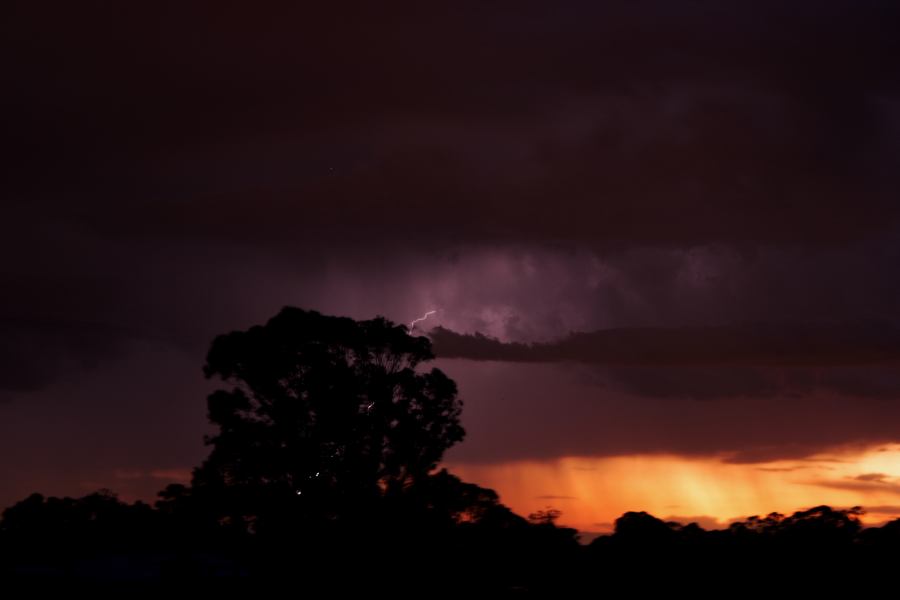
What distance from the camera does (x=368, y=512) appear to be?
5353cm

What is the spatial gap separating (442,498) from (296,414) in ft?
31.1

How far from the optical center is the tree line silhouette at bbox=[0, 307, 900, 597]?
37.0 m

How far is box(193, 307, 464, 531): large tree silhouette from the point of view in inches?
2164

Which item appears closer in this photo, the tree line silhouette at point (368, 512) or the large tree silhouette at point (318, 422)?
the tree line silhouette at point (368, 512)

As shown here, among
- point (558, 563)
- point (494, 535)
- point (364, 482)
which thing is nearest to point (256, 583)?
point (558, 563)

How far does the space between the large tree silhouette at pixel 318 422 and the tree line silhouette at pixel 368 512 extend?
0.26 feet

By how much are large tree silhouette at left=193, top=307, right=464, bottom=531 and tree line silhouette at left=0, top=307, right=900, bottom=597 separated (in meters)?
0.08

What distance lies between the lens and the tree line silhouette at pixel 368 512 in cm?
3703

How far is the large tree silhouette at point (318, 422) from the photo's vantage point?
2164 inches

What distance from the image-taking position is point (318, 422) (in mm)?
56031

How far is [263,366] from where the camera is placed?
2266 inches

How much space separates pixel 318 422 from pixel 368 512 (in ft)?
19.5

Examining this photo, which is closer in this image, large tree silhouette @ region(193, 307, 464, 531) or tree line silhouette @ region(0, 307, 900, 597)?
tree line silhouette @ region(0, 307, 900, 597)

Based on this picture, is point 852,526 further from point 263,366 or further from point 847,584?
point 263,366
